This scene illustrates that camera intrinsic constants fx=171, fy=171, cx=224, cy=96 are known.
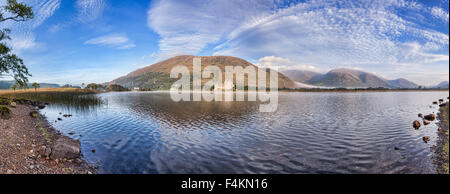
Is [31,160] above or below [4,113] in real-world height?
below

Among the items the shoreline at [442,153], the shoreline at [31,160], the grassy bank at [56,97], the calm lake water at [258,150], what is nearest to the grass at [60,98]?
the grassy bank at [56,97]

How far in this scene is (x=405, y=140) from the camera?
19969mm

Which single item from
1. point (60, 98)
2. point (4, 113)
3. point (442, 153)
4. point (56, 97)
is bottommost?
point (442, 153)

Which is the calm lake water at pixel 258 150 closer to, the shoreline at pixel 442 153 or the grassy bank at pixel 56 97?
the shoreline at pixel 442 153

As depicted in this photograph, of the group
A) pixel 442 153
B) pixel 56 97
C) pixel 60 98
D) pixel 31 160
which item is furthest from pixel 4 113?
pixel 56 97

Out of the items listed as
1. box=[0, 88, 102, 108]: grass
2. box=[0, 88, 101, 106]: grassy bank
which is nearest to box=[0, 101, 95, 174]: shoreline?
box=[0, 88, 102, 108]: grass

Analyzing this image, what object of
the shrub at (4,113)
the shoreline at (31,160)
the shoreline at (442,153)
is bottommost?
the shoreline at (442,153)

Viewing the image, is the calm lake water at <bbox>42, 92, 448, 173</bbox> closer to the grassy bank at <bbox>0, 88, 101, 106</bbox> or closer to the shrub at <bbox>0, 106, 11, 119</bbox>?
the shrub at <bbox>0, 106, 11, 119</bbox>

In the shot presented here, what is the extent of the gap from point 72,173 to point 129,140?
28.1 ft

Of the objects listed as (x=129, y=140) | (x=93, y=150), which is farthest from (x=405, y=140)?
(x=93, y=150)

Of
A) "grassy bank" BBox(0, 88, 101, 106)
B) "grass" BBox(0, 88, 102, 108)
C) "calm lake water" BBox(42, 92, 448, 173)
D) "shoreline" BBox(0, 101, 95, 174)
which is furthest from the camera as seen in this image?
"grassy bank" BBox(0, 88, 101, 106)

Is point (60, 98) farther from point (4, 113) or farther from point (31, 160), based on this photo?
point (31, 160)
